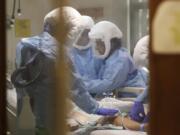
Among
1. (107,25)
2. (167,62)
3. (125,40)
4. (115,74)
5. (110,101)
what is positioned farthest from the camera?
(125,40)

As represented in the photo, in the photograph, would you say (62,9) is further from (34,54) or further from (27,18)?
(34,54)

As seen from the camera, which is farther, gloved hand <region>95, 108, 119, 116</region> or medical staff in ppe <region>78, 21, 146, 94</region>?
medical staff in ppe <region>78, 21, 146, 94</region>

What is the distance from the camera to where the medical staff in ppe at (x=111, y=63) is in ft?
6.52

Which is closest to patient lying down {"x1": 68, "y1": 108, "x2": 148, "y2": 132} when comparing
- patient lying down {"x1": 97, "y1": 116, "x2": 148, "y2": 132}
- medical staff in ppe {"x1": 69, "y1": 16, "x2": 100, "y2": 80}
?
patient lying down {"x1": 97, "y1": 116, "x2": 148, "y2": 132}

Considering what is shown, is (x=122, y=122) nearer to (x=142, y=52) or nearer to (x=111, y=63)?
(x=142, y=52)

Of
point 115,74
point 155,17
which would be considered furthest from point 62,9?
point 115,74

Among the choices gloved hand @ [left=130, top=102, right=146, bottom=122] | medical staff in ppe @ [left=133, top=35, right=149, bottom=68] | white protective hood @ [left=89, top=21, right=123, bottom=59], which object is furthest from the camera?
white protective hood @ [left=89, top=21, right=123, bottom=59]

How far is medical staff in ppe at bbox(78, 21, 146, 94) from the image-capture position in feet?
6.52

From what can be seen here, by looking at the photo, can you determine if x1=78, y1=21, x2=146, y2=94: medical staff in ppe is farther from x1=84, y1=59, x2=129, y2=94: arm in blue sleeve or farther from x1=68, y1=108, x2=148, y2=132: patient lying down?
x1=68, y1=108, x2=148, y2=132: patient lying down

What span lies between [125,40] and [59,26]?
6.38ft

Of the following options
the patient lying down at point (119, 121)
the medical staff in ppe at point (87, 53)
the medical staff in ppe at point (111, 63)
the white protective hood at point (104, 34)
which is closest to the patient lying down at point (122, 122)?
the patient lying down at point (119, 121)

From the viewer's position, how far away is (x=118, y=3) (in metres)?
2.55

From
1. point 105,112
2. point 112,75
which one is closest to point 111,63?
point 112,75

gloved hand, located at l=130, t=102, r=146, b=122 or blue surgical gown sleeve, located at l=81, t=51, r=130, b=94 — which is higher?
blue surgical gown sleeve, located at l=81, t=51, r=130, b=94
